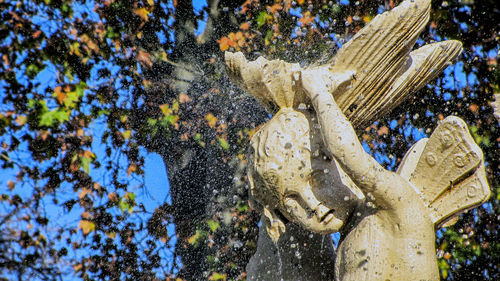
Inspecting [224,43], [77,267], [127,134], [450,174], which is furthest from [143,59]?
[450,174]

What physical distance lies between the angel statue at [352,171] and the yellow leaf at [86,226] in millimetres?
3428

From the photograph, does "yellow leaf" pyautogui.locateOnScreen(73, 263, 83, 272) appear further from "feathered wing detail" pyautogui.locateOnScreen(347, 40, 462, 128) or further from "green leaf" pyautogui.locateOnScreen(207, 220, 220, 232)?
"feathered wing detail" pyautogui.locateOnScreen(347, 40, 462, 128)

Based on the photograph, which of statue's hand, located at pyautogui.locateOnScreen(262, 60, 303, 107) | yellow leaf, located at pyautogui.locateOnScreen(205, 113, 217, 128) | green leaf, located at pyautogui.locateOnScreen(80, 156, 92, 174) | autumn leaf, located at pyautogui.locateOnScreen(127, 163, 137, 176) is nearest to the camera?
statue's hand, located at pyautogui.locateOnScreen(262, 60, 303, 107)

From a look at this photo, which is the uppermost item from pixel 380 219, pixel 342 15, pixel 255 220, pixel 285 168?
pixel 342 15

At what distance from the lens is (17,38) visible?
17.2 ft

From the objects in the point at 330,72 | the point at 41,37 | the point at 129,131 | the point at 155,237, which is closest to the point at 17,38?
the point at 41,37

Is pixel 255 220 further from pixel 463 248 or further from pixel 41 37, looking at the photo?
pixel 41 37

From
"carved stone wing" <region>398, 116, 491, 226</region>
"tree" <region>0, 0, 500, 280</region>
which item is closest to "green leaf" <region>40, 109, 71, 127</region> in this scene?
"tree" <region>0, 0, 500, 280</region>

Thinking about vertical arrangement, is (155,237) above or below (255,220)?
above

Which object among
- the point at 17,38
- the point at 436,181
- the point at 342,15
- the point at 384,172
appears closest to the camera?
the point at 384,172

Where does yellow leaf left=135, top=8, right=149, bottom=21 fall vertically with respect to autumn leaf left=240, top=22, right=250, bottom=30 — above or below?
above

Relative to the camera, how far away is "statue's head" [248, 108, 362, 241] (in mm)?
2273

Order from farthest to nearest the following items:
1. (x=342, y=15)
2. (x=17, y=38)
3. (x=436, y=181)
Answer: (x=342, y=15) → (x=17, y=38) → (x=436, y=181)

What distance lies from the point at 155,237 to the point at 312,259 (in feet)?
11.6
